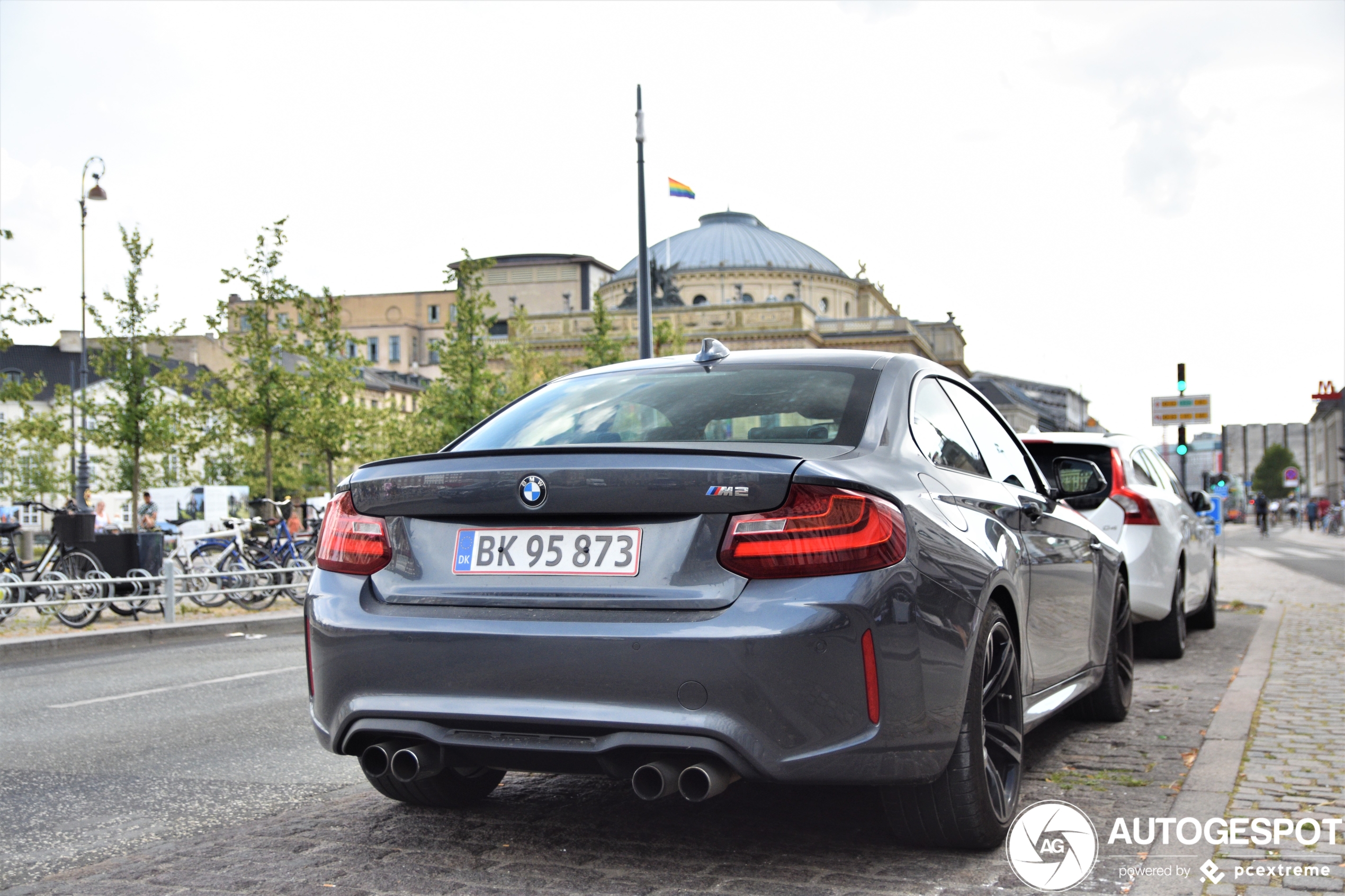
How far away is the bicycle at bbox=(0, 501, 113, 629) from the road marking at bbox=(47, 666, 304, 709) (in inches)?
178

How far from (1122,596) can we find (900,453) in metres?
3.30

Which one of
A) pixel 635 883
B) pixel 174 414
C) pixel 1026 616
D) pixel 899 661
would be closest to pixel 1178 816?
pixel 1026 616

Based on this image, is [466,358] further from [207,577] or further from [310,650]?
[310,650]

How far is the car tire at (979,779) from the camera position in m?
3.72

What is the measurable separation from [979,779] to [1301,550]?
3884cm

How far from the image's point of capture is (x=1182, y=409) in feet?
66.2

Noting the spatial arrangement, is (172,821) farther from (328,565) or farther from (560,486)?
(560,486)

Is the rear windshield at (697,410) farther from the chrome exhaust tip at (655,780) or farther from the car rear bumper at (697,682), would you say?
the chrome exhaust tip at (655,780)

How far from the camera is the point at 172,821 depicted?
471cm

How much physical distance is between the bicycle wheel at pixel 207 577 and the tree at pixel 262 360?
34.4ft

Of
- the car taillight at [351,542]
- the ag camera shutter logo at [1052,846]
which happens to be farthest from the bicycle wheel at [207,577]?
the ag camera shutter logo at [1052,846]

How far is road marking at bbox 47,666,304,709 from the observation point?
8.32m

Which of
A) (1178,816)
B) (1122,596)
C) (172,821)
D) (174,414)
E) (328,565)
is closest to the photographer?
(328,565)

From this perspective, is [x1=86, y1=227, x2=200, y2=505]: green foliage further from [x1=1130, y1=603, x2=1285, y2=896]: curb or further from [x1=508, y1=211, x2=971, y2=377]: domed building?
[x1=508, y1=211, x2=971, y2=377]: domed building
